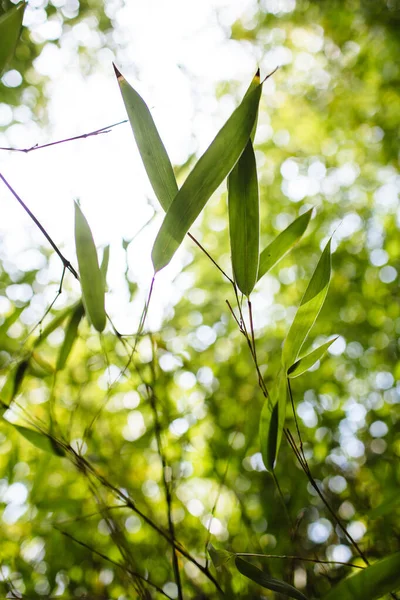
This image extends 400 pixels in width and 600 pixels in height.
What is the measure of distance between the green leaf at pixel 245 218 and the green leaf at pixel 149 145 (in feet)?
0.25

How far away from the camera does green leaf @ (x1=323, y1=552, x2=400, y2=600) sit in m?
Answer: 0.45

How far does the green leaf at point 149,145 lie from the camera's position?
0.49 meters

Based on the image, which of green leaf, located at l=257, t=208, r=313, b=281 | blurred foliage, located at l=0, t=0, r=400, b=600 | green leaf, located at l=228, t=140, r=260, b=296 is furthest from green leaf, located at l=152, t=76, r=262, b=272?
blurred foliage, located at l=0, t=0, r=400, b=600

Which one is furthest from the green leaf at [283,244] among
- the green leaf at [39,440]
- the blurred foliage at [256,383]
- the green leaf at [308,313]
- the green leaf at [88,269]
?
the green leaf at [39,440]

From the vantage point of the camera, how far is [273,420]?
0.55 m

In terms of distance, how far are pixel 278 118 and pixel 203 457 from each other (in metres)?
1.50

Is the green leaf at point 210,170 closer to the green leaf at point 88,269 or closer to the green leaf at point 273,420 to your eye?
the green leaf at point 88,269

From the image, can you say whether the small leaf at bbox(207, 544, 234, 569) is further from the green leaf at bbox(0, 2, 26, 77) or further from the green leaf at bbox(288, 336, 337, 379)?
the green leaf at bbox(0, 2, 26, 77)

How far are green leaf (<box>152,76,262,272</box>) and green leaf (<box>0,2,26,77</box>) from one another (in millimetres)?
263

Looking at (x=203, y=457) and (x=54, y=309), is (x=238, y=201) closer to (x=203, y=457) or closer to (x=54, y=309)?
(x=203, y=457)

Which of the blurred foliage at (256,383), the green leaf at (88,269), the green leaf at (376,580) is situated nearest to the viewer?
the green leaf at (376,580)

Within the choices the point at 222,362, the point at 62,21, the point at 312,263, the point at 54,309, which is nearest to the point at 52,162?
the point at 54,309

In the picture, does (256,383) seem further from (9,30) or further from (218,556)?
(9,30)

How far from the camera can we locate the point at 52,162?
1.29 metres
